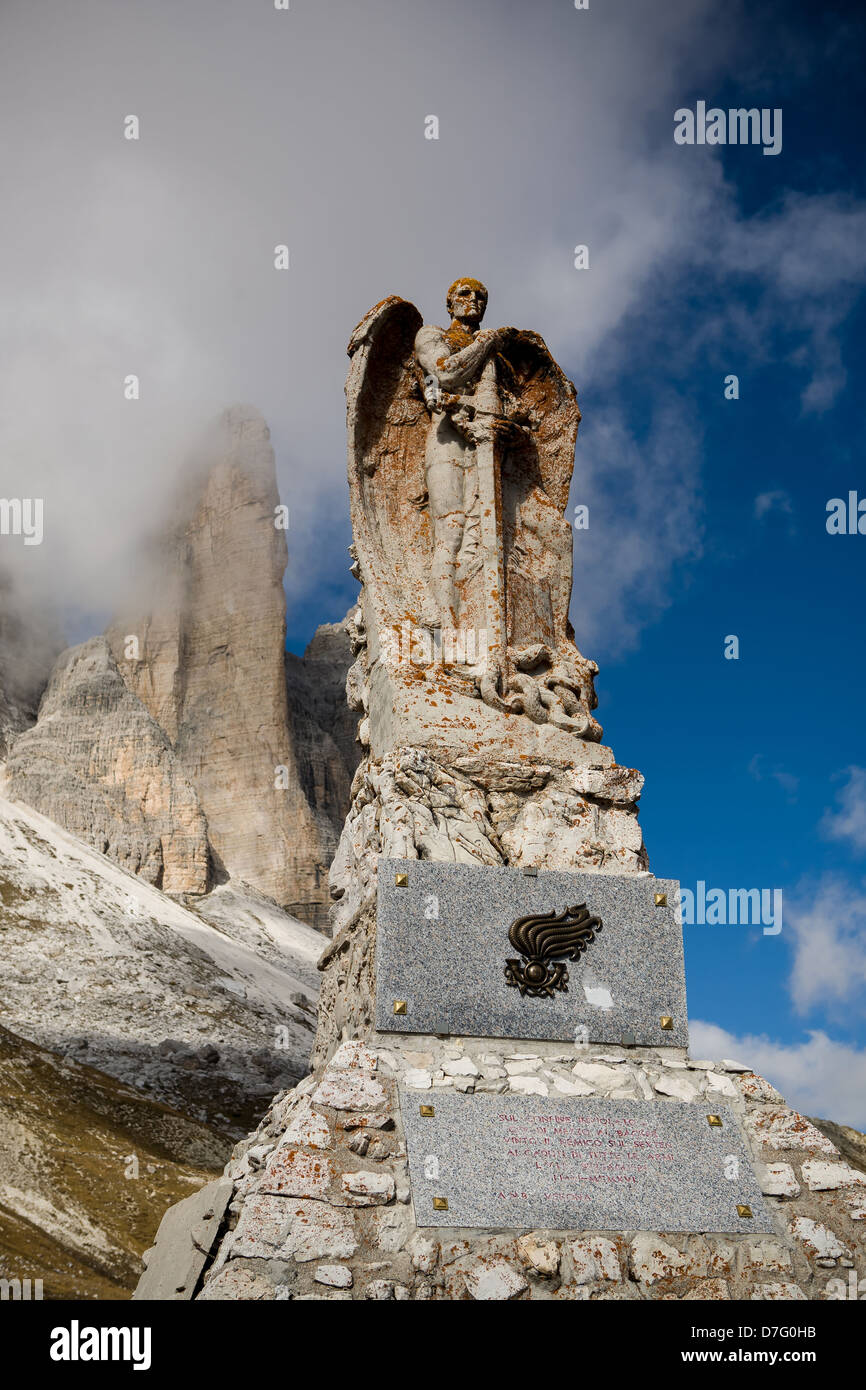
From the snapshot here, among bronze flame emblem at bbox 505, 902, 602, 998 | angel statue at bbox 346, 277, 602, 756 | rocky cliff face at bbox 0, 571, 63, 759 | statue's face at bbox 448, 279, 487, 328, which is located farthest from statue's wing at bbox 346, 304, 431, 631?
rocky cliff face at bbox 0, 571, 63, 759

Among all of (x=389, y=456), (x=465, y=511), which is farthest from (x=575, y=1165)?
(x=389, y=456)

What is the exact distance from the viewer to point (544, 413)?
930 centimetres

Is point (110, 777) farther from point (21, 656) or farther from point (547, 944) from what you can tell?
point (547, 944)

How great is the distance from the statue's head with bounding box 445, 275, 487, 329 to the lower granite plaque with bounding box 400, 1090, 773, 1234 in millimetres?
5729

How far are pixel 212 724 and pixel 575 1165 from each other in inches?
2604

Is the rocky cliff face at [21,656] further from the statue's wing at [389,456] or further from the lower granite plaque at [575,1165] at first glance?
the lower granite plaque at [575,1165]

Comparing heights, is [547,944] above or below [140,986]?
below

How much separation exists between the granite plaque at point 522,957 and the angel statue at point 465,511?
1.36m

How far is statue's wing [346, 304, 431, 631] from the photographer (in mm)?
8648

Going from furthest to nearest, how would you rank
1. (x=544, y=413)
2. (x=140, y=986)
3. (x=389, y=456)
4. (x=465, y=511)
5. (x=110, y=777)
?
1. (x=110, y=777)
2. (x=140, y=986)
3. (x=544, y=413)
4. (x=389, y=456)
5. (x=465, y=511)

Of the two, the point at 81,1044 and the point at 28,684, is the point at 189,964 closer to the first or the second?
the point at 81,1044

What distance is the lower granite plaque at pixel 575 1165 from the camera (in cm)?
556

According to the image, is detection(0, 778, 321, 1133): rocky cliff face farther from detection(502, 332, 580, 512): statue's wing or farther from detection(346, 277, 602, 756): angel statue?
detection(502, 332, 580, 512): statue's wing
